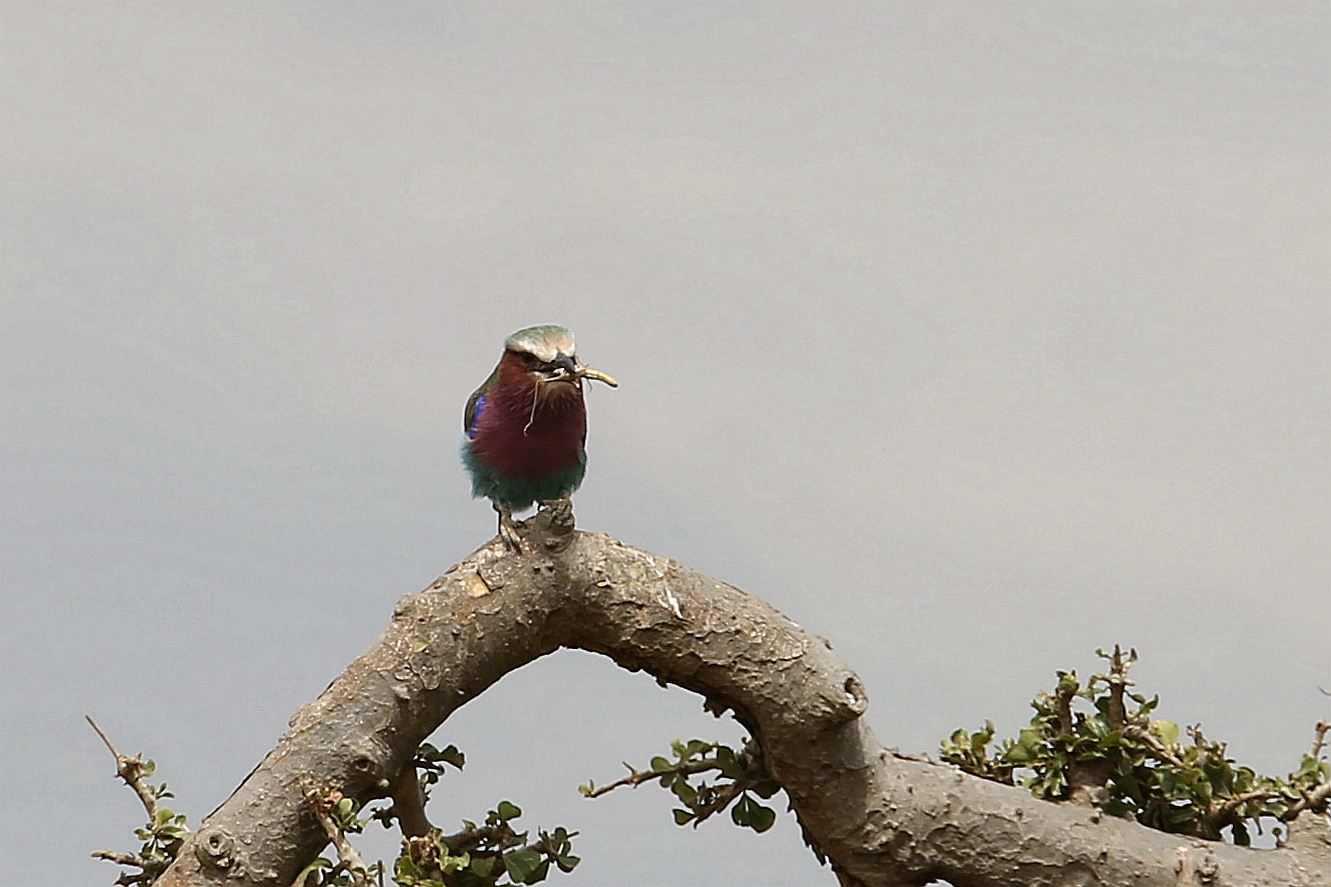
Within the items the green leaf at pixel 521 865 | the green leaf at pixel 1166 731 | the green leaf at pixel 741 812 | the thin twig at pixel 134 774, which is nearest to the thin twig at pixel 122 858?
the thin twig at pixel 134 774

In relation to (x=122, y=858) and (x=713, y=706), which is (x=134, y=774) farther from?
(x=713, y=706)

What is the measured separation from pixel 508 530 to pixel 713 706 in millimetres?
600

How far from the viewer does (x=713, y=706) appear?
425cm

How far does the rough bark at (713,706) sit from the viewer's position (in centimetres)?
394

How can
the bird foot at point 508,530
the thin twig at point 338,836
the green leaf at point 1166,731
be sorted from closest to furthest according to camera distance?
the thin twig at point 338,836 < the bird foot at point 508,530 < the green leaf at point 1166,731

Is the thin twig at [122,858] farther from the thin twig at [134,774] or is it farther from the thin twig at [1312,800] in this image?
the thin twig at [1312,800]

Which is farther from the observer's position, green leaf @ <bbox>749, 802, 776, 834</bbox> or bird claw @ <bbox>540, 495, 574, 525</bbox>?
green leaf @ <bbox>749, 802, 776, 834</bbox>

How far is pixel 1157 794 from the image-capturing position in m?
4.52

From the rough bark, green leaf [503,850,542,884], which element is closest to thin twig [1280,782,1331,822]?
the rough bark

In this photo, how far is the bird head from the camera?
13.0 feet

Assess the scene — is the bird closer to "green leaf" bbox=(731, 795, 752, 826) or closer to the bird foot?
the bird foot

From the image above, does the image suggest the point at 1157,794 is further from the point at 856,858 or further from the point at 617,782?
the point at 617,782

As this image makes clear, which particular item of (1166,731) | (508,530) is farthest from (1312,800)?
(508,530)

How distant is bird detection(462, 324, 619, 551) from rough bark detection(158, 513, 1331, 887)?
0.08 m
